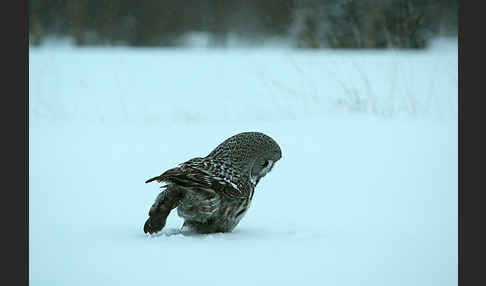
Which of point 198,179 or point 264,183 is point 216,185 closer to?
point 198,179

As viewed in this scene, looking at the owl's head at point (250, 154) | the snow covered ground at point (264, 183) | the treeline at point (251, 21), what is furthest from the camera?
the treeline at point (251, 21)

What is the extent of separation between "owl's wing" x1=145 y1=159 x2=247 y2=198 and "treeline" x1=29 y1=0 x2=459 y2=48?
6.00 metres

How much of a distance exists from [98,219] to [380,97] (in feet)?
25.6

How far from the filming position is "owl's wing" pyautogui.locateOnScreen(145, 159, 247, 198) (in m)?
3.30

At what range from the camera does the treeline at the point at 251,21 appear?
9.63 meters

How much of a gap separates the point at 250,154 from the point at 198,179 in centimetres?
57

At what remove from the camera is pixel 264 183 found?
558 cm

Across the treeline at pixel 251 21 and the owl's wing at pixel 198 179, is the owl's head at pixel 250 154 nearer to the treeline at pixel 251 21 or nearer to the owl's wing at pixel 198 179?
the owl's wing at pixel 198 179

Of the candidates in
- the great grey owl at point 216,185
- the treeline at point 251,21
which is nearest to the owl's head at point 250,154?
the great grey owl at point 216,185

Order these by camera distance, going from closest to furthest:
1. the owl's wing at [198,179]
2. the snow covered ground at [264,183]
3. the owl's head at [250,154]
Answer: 1. the snow covered ground at [264,183]
2. the owl's wing at [198,179]
3. the owl's head at [250,154]

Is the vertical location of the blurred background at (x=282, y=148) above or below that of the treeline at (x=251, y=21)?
below

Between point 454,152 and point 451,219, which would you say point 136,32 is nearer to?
point 454,152

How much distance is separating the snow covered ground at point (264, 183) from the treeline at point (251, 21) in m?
1.20

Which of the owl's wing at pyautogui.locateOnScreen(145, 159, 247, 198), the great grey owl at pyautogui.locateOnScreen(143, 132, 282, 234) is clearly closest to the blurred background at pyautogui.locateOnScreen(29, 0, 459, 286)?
the great grey owl at pyautogui.locateOnScreen(143, 132, 282, 234)
